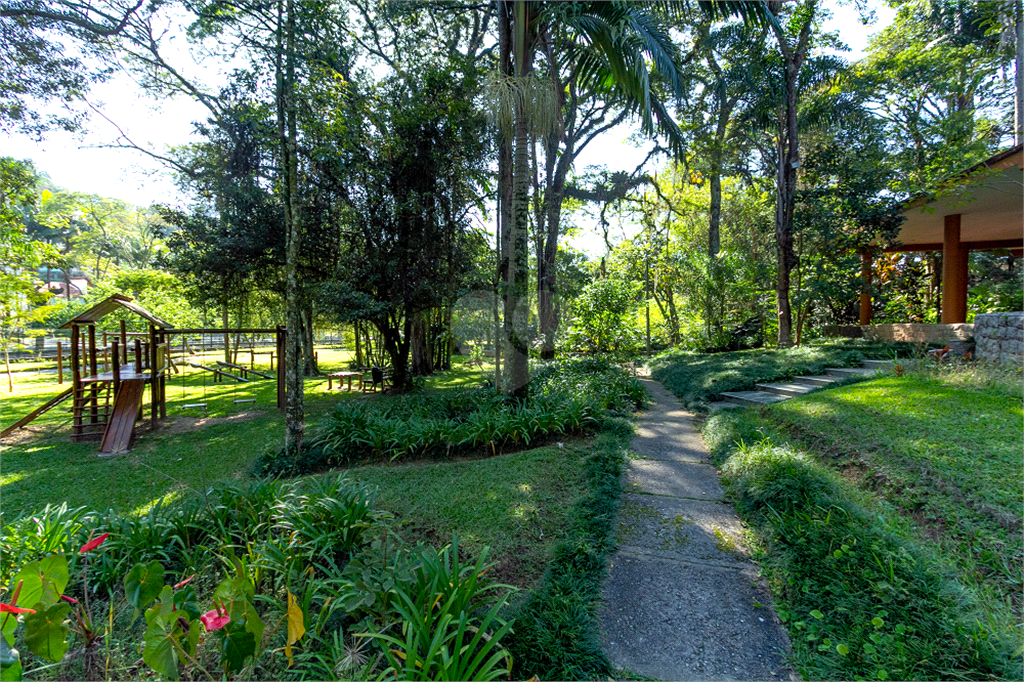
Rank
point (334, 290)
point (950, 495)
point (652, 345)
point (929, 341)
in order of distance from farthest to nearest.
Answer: point (652, 345)
point (929, 341)
point (334, 290)
point (950, 495)

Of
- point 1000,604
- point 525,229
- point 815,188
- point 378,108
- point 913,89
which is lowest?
point 1000,604

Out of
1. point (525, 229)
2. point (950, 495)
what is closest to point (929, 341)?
point (950, 495)

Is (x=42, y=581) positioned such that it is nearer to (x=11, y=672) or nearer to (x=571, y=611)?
(x=11, y=672)

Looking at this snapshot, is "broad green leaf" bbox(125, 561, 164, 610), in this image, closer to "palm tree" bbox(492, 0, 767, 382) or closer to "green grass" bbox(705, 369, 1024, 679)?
"green grass" bbox(705, 369, 1024, 679)

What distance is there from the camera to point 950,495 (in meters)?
2.74

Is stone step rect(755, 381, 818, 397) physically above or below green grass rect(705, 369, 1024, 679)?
above

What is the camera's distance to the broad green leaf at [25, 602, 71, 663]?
4.95ft

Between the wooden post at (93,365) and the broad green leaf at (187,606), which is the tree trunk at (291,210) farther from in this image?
the wooden post at (93,365)

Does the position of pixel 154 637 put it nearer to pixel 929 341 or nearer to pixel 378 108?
pixel 378 108

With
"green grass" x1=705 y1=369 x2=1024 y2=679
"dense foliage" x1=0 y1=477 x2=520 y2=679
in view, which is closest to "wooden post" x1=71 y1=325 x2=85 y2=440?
"dense foliage" x1=0 y1=477 x2=520 y2=679

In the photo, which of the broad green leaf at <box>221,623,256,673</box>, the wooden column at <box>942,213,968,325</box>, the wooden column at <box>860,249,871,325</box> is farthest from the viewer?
the wooden column at <box>860,249,871,325</box>

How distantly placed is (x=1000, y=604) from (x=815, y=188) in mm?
11430

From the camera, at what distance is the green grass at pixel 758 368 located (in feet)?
24.2

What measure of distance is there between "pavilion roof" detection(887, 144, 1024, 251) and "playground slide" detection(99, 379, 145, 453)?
13.1 meters
